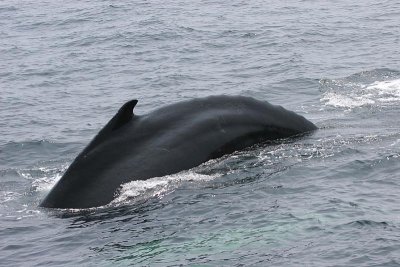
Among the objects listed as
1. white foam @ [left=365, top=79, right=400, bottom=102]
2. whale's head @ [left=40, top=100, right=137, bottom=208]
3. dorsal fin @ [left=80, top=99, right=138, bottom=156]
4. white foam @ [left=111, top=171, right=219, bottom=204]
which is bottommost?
white foam @ [left=365, top=79, right=400, bottom=102]

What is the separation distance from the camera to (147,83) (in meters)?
36.1

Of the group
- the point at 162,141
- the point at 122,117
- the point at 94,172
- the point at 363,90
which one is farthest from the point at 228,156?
the point at 363,90

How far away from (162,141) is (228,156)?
1.79 m

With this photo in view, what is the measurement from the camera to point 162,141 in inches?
784

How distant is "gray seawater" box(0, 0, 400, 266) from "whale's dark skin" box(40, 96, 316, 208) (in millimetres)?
283

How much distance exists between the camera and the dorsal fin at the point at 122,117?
19.0 m

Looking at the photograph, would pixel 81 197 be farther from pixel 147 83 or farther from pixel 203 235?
pixel 147 83

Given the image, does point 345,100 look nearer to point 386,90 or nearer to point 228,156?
point 386,90

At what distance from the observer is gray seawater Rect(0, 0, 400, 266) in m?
16.8

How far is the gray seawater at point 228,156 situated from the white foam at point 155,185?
37 mm

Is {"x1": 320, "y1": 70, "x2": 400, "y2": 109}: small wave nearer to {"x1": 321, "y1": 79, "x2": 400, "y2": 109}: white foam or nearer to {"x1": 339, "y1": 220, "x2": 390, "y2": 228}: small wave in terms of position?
{"x1": 321, "y1": 79, "x2": 400, "y2": 109}: white foam

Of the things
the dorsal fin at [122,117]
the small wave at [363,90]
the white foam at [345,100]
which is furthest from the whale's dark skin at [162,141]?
the small wave at [363,90]

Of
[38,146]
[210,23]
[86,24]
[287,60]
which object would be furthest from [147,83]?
[86,24]

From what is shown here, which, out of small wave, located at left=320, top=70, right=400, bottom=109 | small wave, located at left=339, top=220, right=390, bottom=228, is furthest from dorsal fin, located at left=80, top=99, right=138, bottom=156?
small wave, located at left=320, top=70, right=400, bottom=109
